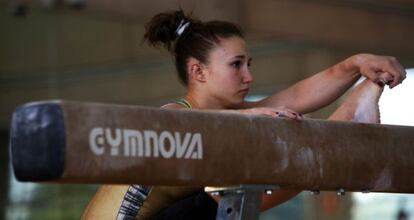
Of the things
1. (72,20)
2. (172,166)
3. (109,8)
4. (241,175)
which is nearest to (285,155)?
(241,175)

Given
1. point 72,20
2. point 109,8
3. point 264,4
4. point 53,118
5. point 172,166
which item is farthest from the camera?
point 72,20

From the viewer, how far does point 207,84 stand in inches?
117

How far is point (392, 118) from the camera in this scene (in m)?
10.5

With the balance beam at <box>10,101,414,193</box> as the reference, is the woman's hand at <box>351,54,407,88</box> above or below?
above

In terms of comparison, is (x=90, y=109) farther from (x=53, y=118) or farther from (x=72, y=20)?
(x=72, y=20)

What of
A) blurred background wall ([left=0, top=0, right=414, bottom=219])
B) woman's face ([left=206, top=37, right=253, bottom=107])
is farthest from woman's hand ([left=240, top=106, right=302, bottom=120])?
blurred background wall ([left=0, top=0, right=414, bottom=219])

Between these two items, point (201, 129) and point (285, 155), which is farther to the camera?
point (285, 155)

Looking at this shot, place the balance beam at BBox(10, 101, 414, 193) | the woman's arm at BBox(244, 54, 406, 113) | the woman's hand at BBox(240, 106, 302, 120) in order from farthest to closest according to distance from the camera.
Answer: the woman's arm at BBox(244, 54, 406, 113), the woman's hand at BBox(240, 106, 302, 120), the balance beam at BBox(10, 101, 414, 193)

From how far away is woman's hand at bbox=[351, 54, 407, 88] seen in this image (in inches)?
114

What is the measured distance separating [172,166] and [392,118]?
340 inches

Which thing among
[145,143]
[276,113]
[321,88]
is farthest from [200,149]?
[321,88]

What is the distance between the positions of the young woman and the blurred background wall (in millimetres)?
6993

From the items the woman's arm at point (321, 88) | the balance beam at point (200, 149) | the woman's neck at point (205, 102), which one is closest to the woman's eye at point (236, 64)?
the woman's neck at point (205, 102)

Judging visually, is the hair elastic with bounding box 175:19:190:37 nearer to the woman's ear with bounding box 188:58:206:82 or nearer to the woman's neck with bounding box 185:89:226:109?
the woman's ear with bounding box 188:58:206:82
